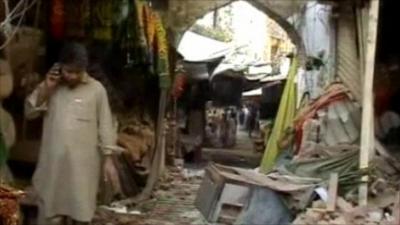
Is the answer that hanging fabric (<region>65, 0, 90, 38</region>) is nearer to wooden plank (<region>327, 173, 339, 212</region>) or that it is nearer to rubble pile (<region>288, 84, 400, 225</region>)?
rubble pile (<region>288, 84, 400, 225</region>)

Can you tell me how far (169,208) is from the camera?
7.92 metres

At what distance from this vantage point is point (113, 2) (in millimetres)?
7121

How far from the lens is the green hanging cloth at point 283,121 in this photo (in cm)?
789

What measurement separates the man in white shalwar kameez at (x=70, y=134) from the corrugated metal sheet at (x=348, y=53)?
9.14 ft

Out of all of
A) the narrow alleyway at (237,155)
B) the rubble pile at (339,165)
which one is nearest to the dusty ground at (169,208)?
the rubble pile at (339,165)

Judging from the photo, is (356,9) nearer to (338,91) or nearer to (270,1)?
(338,91)

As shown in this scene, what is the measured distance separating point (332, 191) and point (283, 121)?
2.39 meters

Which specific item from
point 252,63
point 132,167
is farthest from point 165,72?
point 252,63

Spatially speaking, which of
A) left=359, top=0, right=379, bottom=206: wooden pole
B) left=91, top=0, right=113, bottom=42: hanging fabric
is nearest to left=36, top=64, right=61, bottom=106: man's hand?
left=91, top=0, right=113, bottom=42: hanging fabric

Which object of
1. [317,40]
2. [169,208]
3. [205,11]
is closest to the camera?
[169,208]

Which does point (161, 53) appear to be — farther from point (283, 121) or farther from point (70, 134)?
point (70, 134)

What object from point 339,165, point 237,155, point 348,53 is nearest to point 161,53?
point 348,53

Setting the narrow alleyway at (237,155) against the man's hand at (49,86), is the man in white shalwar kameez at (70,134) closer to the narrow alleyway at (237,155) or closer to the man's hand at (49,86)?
the man's hand at (49,86)

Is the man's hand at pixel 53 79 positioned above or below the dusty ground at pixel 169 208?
above
